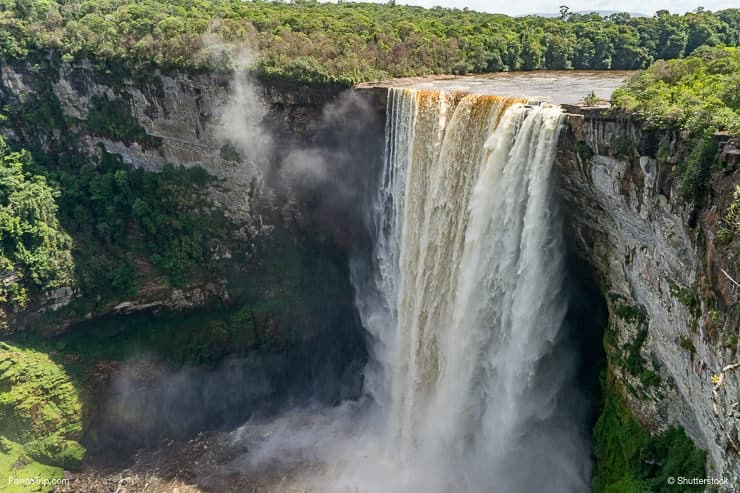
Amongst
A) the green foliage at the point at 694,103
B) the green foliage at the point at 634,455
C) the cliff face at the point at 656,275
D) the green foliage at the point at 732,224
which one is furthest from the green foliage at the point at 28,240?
the green foliage at the point at 732,224

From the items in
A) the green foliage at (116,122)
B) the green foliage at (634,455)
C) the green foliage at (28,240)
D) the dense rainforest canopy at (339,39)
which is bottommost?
the green foliage at (634,455)

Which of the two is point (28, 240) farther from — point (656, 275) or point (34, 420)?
point (656, 275)

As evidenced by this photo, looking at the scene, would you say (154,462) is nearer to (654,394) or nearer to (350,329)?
(350,329)

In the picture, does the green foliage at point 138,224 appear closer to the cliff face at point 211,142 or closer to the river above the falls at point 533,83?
the cliff face at point 211,142

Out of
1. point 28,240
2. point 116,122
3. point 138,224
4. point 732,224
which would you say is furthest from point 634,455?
point 116,122

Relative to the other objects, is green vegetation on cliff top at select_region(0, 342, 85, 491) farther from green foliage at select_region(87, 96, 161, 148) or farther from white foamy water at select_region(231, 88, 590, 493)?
green foliage at select_region(87, 96, 161, 148)

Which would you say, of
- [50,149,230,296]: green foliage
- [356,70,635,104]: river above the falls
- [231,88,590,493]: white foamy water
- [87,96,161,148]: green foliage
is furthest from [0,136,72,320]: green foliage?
[356,70,635,104]: river above the falls
